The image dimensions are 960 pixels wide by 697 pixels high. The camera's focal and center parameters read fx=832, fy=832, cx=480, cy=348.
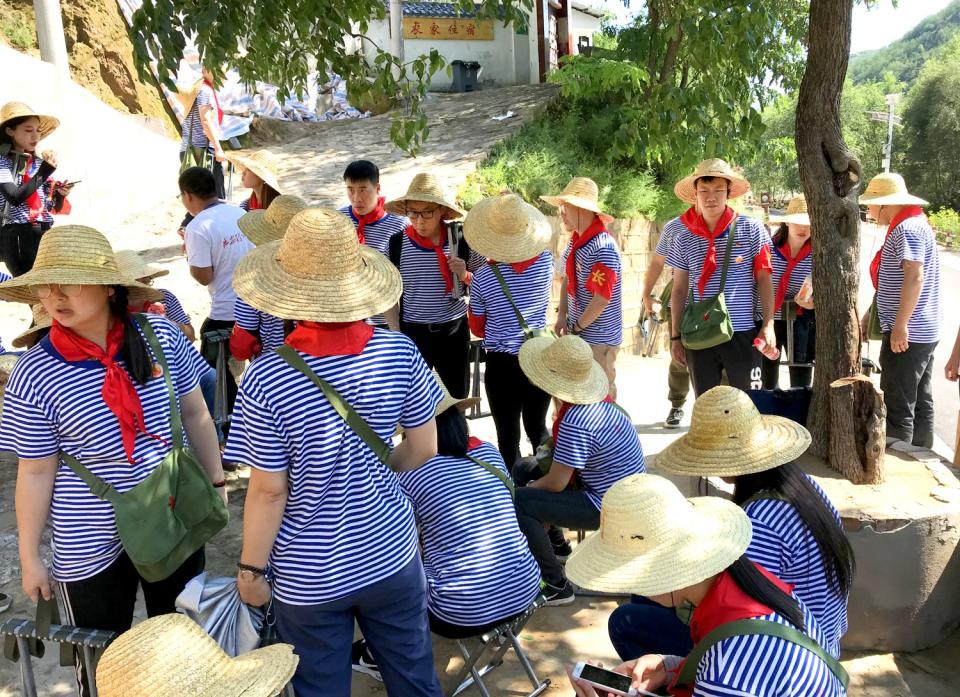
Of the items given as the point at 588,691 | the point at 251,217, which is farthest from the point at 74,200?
the point at 588,691

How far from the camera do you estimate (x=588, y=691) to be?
2094 mm

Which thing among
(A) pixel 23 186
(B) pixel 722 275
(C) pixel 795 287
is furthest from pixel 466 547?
(A) pixel 23 186

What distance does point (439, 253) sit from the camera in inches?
183

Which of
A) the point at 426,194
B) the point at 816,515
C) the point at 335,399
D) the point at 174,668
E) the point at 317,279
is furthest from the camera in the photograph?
the point at 426,194

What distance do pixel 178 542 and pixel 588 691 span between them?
4.19ft

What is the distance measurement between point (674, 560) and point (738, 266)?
9.71 feet

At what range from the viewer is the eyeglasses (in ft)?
7.89

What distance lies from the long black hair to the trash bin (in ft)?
47.2

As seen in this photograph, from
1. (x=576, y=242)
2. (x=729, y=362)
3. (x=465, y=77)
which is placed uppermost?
(x=465, y=77)

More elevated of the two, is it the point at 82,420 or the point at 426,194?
the point at 426,194

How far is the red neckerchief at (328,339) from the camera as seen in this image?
213cm

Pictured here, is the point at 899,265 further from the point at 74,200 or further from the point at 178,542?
the point at 74,200

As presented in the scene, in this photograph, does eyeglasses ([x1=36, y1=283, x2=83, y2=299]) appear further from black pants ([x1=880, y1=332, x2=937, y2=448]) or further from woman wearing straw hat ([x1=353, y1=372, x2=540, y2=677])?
black pants ([x1=880, y1=332, x2=937, y2=448])

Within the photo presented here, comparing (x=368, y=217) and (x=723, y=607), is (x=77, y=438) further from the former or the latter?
(x=368, y=217)
